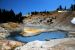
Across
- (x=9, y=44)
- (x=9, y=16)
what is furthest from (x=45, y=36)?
(x=9, y=16)

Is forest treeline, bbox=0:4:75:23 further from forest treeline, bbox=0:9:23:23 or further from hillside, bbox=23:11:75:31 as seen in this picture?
hillside, bbox=23:11:75:31

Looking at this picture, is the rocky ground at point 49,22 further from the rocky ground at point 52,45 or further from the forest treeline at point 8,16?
the rocky ground at point 52,45

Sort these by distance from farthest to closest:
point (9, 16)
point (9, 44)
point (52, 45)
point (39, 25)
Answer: point (9, 16)
point (39, 25)
point (9, 44)
point (52, 45)

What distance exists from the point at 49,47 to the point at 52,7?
1.98 meters

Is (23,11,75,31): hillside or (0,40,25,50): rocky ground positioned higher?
(23,11,75,31): hillside

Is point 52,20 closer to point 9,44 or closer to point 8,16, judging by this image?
point 8,16

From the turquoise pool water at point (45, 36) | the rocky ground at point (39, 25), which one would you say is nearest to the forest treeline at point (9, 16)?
the rocky ground at point (39, 25)

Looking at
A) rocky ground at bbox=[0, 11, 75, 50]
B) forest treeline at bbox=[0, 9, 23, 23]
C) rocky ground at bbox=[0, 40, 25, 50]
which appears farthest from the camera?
forest treeline at bbox=[0, 9, 23, 23]

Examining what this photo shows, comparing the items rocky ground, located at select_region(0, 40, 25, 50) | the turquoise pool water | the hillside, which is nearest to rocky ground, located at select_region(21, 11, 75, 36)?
the hillside

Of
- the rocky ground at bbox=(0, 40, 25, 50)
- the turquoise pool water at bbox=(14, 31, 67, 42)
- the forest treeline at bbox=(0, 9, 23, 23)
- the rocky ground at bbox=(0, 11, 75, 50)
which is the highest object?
the forest treeline at bbox=(0, 9, 23, 23)

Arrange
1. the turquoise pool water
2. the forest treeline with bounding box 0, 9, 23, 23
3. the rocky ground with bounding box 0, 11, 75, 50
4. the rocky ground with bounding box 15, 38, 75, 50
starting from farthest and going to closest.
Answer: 1. the forest treeline with bounding box 0, 9, 23, 23
2. the rocky ground with bounding box 0, 11, 75, 50
3. the turquoise pool water
4. the rocky ground with bounding box 15, 38, 75, 50

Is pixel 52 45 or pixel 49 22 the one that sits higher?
pixel 49 22

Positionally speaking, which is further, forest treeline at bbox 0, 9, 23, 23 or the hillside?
forest treeline at bbox 0, 9, 23, 23

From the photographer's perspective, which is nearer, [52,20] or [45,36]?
[45,36]
